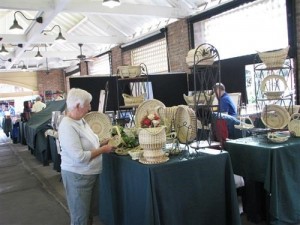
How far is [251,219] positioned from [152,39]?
6111 mm

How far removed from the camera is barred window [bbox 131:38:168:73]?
814 centimetres

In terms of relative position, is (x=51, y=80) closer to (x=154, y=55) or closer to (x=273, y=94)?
(x=154, y=55)

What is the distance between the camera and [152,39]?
8.37m

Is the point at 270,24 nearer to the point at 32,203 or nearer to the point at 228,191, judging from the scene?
the point at 228,191

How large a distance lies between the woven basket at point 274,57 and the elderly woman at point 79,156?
1714mm

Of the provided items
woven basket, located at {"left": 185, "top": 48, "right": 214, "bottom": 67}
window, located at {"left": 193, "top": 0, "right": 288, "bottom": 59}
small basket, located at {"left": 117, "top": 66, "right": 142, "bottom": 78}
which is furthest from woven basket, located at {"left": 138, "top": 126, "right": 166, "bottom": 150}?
window, located at {"left": 193, "top": 0, "right": 288, "bottom": 59}

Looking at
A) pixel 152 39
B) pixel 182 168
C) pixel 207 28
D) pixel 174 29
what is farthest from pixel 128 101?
pixel 152 39

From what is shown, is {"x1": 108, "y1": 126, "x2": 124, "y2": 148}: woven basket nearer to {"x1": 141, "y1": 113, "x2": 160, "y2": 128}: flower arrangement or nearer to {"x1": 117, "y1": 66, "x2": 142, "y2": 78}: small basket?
{"x1": 141, "y1": 113, "x2": 160, "y2": 128}: flower arrangement

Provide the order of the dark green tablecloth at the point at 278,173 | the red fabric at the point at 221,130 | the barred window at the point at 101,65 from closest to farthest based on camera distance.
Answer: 1. the dark green tablecloth at the point at 278,173
2. the red fabric at the point at 221,130
3. the barred window at the point at 101,65

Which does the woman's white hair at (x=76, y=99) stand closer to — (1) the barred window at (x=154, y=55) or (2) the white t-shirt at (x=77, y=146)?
(2) the white t-shirt at (x=77, y=146)

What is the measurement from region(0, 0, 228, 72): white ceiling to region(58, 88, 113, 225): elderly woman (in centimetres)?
408

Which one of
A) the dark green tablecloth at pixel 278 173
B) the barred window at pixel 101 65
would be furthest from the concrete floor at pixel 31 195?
the barred window at pixel 101 65

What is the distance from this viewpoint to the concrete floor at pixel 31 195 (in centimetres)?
364

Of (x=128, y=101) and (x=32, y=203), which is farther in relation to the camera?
(x=32, y=203)
